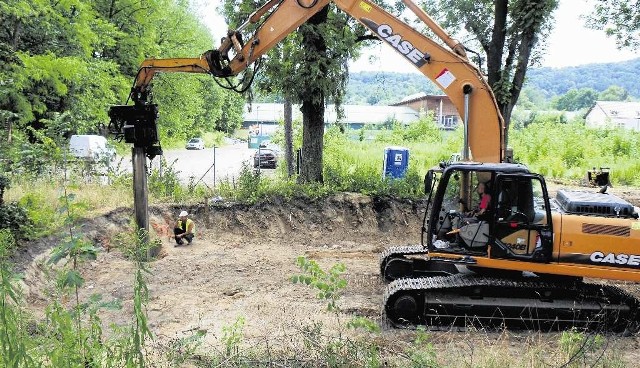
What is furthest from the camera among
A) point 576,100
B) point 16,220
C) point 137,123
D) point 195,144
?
point 576,100

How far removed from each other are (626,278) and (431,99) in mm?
54609

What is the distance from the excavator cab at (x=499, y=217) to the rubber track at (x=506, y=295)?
1.14 ft

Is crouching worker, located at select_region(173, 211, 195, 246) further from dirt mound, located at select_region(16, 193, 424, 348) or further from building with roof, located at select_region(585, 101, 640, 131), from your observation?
building with roof, located at select_region(585, 101, 640, 131)

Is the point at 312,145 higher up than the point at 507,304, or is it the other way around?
the point at 312,145

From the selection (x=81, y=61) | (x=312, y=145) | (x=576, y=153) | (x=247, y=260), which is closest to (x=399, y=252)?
(x=247, y=260)

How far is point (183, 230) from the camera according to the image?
10438 mm

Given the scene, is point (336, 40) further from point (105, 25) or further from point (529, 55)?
point (105, 25)

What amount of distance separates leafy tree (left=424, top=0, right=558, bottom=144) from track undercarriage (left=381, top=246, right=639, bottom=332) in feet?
20.3

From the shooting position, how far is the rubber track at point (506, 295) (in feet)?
20.0

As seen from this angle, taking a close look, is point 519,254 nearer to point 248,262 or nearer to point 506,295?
point 506,295

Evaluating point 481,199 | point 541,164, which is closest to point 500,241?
point 481,199

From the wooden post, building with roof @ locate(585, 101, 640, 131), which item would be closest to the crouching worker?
the wooden post

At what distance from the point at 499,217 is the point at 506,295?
37.5 inches

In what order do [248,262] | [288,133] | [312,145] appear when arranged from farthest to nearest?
[288,133], [312,145], [248,262]
